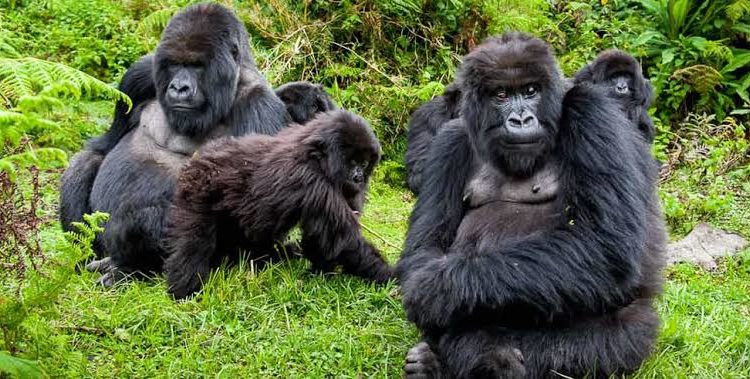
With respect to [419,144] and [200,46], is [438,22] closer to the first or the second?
[419,144]

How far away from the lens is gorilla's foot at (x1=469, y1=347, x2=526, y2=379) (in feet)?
12.2

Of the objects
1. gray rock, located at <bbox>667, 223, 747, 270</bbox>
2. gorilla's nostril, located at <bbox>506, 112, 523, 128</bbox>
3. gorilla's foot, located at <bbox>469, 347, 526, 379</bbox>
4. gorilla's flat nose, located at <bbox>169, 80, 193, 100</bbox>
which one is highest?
gorilla's nostril, located at <bbox>506, 112, 523, 128</bbox>

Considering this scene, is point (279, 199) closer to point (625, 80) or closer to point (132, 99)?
point (132, 99)

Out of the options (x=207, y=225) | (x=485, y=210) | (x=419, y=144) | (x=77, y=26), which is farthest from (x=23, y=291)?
(x=77, y=26)

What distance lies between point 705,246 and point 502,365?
3.29 m

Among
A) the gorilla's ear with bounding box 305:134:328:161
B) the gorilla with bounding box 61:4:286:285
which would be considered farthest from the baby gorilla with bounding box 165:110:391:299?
the gorilla with bounding box 61:4:286:285

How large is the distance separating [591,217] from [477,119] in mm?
657

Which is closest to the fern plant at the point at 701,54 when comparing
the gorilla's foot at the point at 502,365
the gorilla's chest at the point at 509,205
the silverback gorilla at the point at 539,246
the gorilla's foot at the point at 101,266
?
the silverback gorilla at the point at 539,246

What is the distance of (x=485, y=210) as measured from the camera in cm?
410

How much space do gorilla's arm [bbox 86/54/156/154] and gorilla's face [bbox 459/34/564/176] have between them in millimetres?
2756

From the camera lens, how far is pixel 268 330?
14.8 ft

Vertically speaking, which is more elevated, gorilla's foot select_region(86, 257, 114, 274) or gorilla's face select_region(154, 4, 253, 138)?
gorilla's face select_region(154, 4, 253, 138)

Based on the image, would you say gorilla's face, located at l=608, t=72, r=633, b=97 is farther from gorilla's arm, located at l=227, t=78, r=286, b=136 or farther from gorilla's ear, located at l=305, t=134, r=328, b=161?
gorilla's ear, located at l=305, t=134, r=328, b=161

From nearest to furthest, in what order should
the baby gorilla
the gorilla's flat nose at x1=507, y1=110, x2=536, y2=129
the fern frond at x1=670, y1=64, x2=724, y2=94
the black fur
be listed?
1. the gorilla's flat nose at x1=507, y1=110, x2=536, y2=129
2. the baby gorilla
3. the black fur
4. the fern frond at x1=670, y1=64, x2=724, y2=94
